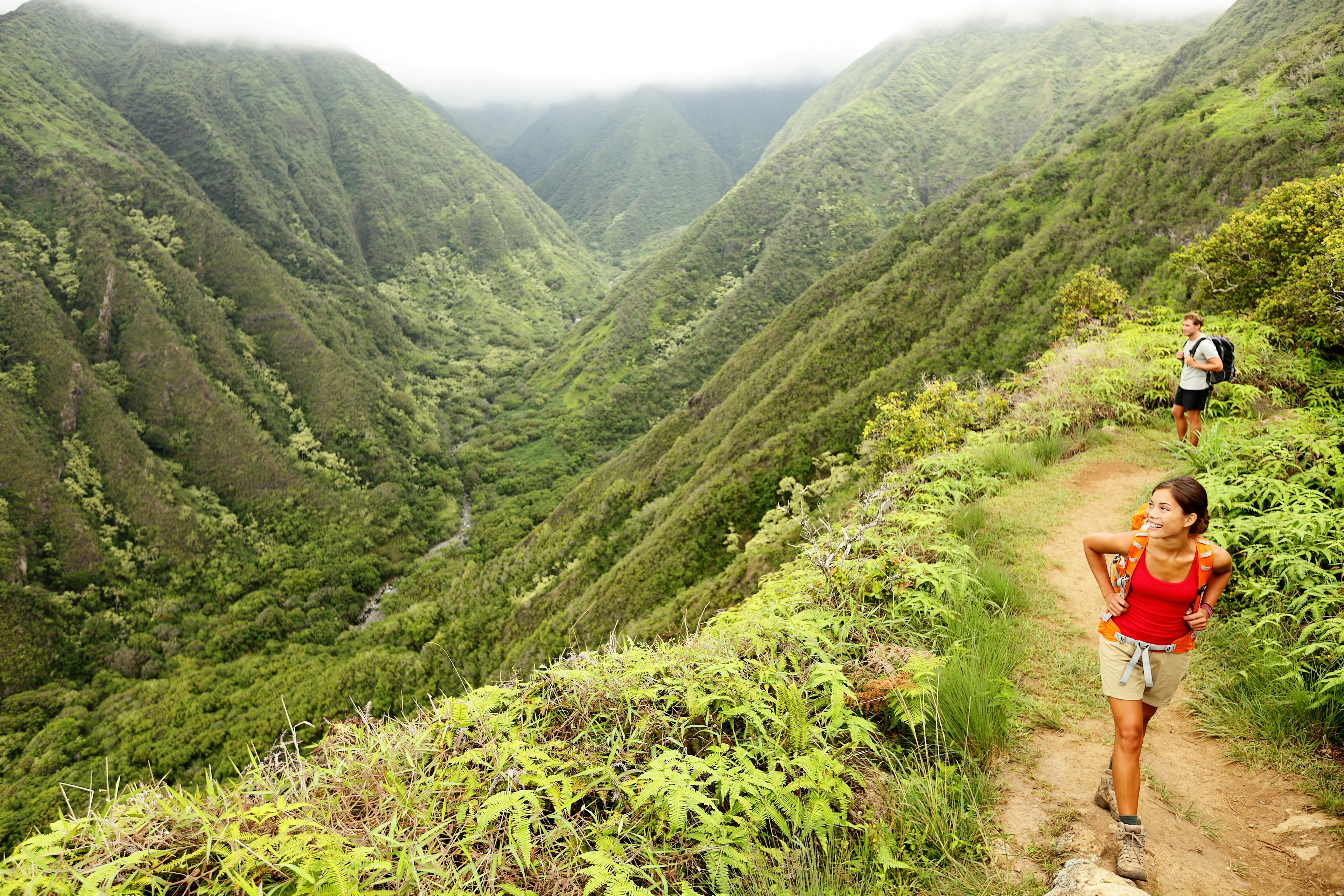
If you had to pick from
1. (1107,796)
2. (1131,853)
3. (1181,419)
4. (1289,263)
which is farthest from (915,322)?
(1131,853)

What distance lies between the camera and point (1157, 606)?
370 cm

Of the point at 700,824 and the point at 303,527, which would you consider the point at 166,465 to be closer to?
the point at 303,527

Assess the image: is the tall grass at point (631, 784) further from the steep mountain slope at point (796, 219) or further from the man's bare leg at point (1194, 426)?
the steep mountain slope at point (796, 219)

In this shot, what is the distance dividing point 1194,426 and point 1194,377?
72 centimetres

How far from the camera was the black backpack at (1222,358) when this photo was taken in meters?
8.42

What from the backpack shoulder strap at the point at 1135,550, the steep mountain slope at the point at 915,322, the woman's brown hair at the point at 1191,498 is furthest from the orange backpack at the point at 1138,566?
the steep mountain slope at the point at 915,322

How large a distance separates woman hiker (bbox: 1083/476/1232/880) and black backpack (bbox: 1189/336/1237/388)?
6.55m

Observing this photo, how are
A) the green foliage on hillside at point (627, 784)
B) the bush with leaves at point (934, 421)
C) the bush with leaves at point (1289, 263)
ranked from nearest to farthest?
the green foliage on hillside at point (627, 784)
the bush with leaves at point (1289, 263)
the bush with leaves at point (934, 421)

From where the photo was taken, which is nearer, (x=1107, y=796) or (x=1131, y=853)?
(x=1131, y=853)

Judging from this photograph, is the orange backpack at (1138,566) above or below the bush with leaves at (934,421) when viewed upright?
above

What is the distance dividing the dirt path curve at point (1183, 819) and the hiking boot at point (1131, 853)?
11 cm

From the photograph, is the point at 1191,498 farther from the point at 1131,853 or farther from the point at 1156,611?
the point at 1131,853

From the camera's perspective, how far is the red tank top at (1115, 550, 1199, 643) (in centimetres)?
363

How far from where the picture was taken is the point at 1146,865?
3258 millimetres
